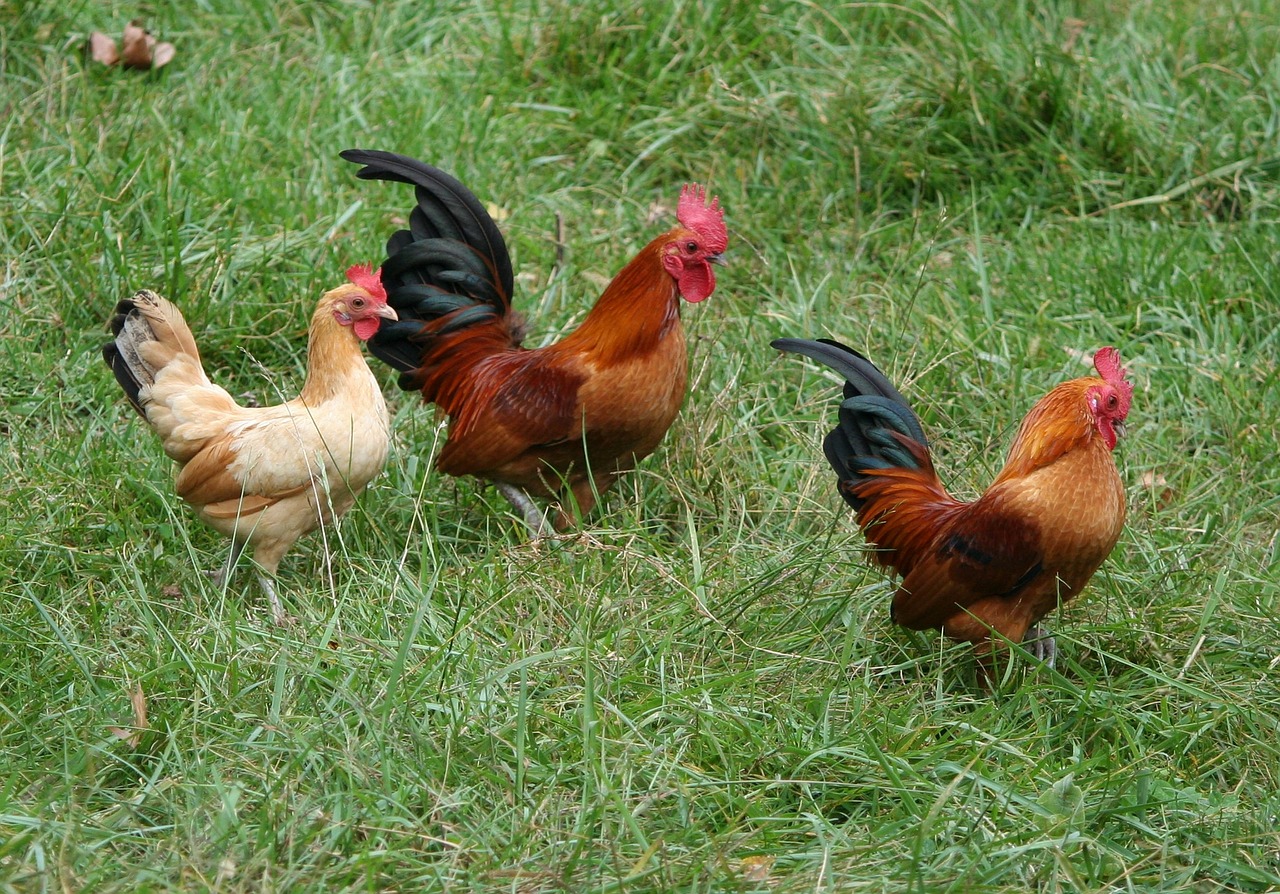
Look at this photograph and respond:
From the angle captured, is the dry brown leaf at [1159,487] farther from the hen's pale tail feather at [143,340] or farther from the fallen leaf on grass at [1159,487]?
the hen's pale tail feather at [143,340]

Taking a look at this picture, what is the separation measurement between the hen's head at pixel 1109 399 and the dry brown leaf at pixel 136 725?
2.73 meters

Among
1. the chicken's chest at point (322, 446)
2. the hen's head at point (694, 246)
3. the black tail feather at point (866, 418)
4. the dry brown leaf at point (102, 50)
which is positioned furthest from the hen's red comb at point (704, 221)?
the dry brown leaf at point (102, 50)

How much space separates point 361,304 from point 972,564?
6.98 ft

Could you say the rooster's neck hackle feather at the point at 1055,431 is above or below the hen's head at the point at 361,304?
below

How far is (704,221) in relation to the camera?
177 inches

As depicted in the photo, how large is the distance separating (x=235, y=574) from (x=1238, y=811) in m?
3.13

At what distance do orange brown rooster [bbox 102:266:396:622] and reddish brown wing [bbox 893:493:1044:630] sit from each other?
1782mm

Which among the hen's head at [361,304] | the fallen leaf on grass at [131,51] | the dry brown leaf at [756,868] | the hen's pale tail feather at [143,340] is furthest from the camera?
the fallen leaf on grass at [131,51]

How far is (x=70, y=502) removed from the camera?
14.7 ft

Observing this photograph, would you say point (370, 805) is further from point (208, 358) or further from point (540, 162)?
point (540, 162)

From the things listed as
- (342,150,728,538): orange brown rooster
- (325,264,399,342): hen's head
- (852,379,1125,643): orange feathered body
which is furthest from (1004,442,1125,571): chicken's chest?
(325,264,399,342): hen's head

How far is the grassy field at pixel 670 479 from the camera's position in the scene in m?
3.12

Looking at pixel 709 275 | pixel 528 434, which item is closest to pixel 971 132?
pixel 709 275

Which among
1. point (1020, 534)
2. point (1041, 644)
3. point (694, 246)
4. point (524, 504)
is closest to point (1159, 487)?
point (1041, 644)
